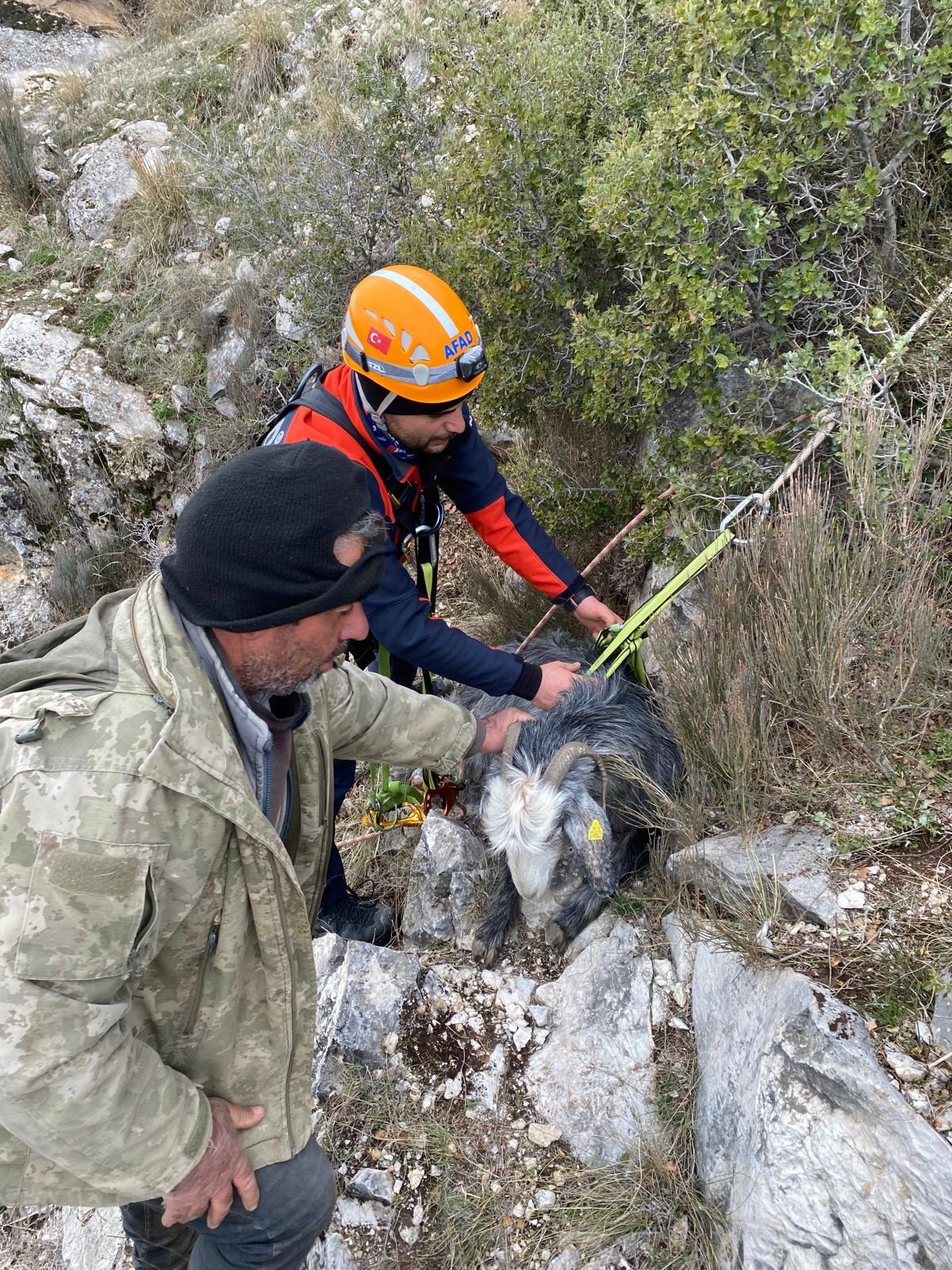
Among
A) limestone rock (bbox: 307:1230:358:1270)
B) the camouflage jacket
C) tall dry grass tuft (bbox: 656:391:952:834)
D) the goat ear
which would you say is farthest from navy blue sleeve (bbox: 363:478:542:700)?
limestone rock (bbox: 307:1230:358:1270)

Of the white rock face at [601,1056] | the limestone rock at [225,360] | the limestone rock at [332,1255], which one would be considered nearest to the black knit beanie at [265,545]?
the white rock face at [601,1056]

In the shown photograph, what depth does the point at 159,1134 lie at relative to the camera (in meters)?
1.80

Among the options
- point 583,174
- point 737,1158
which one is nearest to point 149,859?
point 737,1158

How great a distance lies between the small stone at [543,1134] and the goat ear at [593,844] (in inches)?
34.1

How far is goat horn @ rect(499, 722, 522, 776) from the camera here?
3.25 m

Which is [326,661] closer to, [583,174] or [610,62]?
[583,174]

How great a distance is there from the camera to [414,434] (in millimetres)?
3373

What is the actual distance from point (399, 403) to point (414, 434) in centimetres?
16

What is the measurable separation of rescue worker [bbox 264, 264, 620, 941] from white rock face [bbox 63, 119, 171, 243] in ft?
29.0

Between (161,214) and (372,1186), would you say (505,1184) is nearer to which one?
(372,1186)

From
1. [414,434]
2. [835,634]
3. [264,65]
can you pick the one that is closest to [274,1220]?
[835,634]

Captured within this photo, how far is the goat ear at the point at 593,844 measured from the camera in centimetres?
315

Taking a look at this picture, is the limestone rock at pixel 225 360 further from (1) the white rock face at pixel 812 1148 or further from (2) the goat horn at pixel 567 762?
(1) the white rock face at pixel 812 1148

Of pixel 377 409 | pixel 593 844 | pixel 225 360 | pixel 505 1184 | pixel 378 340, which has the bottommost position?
pixel 225 360
